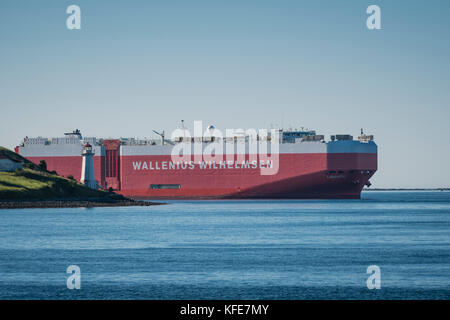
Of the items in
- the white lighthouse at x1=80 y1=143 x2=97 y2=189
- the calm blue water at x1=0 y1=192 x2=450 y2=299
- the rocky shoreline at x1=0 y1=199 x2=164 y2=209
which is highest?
the white lighthouse at x1=80 y1=143 x2=97 y2=189

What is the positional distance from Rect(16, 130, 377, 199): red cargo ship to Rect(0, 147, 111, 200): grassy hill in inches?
303

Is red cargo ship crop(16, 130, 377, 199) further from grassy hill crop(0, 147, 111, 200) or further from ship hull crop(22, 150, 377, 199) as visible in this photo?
grassy hill crop(0, 147, 111, 200)

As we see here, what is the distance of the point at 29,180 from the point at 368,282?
49337 mm

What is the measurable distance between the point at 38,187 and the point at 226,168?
61.3 feet

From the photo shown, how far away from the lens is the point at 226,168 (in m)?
70.9

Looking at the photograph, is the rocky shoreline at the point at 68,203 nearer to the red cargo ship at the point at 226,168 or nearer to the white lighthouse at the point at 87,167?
the white lighthouse at the point at 87,167

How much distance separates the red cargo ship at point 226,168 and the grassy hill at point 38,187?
7.70 m

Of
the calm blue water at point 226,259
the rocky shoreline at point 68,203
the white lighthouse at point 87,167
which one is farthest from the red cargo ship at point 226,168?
the calm blue water at point 226,259

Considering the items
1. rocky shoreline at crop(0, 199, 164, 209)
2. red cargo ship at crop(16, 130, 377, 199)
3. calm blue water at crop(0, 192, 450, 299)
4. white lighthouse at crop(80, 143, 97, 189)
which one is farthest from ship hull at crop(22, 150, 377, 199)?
calm blue water at crop(0, 192, 450, 299)

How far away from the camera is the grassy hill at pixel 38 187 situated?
195ft

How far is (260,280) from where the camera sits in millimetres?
20281

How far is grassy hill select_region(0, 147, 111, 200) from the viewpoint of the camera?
195ft

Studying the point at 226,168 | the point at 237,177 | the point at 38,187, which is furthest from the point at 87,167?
the point at 237,177

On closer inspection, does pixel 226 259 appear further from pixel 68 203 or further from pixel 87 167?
pixel 87 167
